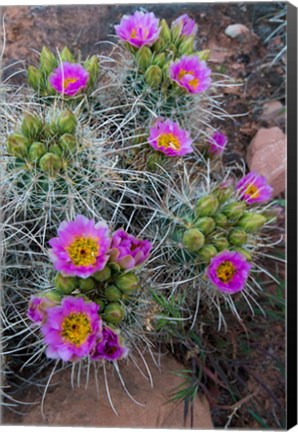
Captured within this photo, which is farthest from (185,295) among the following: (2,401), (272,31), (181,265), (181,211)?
(272,31)

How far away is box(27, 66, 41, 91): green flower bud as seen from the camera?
1.12 meters

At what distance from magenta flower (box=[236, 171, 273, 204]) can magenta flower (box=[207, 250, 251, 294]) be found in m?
0.18

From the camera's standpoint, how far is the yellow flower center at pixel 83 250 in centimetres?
93

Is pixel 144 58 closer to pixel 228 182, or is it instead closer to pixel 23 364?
pixel 228 182

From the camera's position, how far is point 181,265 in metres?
1.10

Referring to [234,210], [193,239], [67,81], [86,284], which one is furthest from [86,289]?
[67,81]

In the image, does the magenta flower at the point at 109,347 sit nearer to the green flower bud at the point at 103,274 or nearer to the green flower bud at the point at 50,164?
the green flower bud at the point at 103,274

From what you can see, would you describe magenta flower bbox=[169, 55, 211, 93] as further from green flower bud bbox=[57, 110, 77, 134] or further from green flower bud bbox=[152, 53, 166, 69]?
green flower bud bbox=[57, 110, 77, 134]

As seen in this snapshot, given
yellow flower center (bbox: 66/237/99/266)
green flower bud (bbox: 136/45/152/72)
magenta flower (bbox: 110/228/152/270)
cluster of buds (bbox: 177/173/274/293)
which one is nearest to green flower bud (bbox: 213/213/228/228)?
cluster of buds (bbox: 177/173/274/293)

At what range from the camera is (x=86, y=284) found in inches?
37.1

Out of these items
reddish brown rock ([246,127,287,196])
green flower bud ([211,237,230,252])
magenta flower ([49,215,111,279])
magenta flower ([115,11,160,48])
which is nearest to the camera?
magenta flower ([49,215,111,279])

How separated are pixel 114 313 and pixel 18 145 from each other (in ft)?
1.10

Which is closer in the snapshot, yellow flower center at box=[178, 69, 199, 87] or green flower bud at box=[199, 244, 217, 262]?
green flower bud at box=[199, 244, 217, 262]

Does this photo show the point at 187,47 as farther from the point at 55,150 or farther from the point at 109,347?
the point at 109,347
